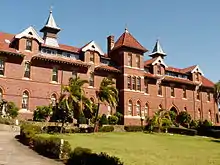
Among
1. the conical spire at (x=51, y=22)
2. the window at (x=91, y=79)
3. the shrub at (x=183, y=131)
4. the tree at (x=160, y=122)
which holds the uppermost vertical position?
the conical spire at (x=51, y=22)

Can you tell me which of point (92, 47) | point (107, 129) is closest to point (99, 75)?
point (92, 47)

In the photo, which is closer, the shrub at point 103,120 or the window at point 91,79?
Result: the shrub at point 103,120

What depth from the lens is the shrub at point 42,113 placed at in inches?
1515

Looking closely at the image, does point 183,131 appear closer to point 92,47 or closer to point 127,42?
point 127,42

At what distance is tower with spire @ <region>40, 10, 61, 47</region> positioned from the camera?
149ft

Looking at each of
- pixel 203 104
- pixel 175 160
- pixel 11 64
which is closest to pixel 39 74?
pixel 11 64

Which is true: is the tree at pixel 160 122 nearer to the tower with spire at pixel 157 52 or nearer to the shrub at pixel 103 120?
the shrub at pixel 103 120

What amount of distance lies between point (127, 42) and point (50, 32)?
12078 mm

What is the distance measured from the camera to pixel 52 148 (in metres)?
18.7

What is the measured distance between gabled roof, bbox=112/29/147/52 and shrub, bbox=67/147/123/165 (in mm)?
33315

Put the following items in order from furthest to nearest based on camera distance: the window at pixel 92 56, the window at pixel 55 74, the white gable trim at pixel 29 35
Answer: the window at pixel 92 56
the window at pixel 55 74
the white gable trim at pixel 29 35

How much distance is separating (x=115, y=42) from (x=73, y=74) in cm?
→ 1168

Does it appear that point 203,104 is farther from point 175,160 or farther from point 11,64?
point 175,160

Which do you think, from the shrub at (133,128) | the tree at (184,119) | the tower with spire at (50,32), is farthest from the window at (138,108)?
the tower with spire at (50,32)
